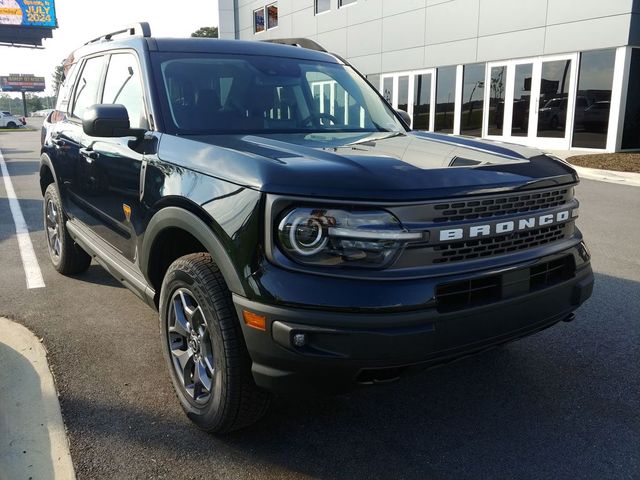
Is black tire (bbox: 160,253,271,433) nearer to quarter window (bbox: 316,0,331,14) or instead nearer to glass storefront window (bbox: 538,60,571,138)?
glass storefront window (bbox: 538,60,571,138)

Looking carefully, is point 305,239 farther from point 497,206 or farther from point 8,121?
point 8,121

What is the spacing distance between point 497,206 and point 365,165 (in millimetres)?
597

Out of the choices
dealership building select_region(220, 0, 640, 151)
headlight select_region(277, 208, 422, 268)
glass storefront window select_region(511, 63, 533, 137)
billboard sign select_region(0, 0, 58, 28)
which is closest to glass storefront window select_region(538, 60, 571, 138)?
dealership building select_region(220, 0, 640, 151)

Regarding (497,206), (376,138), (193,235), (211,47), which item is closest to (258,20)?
(211,47)

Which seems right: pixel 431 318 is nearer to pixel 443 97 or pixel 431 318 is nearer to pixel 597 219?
pixel 597 219

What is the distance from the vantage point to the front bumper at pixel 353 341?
6.77 ft

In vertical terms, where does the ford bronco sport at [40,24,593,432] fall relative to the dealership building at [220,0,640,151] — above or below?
below

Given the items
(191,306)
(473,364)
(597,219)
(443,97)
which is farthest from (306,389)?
(443,97)

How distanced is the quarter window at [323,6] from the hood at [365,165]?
24.8 metres

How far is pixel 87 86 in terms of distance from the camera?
4.39 meters

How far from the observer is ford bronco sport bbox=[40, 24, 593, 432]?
6.91ft

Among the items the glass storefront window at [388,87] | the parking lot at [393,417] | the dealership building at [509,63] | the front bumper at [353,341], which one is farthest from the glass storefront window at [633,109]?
the front bumper at [353,341]

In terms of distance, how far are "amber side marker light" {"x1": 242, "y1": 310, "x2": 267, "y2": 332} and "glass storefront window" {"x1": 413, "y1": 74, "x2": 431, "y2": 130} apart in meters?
19.5

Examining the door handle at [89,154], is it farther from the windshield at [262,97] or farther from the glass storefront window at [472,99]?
the glass storefront window at [472,99]
